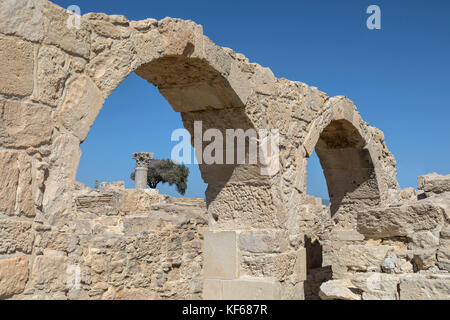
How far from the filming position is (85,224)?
6672 millimetres

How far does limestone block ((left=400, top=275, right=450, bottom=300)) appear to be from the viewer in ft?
8.29

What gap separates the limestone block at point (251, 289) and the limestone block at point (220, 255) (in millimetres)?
97

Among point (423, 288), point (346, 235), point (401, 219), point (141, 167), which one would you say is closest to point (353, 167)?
point (346, 235)

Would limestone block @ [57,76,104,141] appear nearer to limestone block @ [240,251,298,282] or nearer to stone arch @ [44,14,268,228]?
stone arch @ [44,14,268,228]

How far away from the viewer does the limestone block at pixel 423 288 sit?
2525mm

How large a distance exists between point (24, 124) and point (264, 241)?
2.97 meters

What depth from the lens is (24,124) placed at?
266 centimetres

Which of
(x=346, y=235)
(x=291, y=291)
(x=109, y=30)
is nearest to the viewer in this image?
(x=109, y=30)

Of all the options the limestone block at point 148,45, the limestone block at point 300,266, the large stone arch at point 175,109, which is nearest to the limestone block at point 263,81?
the large stone arch at point 175,109

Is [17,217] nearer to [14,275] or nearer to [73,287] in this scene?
[14,275]

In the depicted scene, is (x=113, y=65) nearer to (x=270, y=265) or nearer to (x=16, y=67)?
(x=16, y=67)

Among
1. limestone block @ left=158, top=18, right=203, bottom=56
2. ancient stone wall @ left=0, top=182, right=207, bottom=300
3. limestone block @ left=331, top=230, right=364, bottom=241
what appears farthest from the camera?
limestone block @ left=331, top=230, right=364, bottom=241

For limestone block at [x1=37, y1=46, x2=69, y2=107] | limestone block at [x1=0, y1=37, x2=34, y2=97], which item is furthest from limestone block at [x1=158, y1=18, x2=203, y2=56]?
limestone block at [x1=0, y1=37, x2=34, y2=97]
